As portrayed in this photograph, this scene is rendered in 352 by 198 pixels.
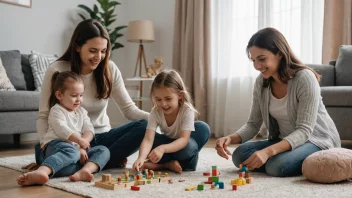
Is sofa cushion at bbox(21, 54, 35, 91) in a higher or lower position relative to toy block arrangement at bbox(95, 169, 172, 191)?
higher

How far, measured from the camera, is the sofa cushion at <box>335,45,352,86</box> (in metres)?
3.41

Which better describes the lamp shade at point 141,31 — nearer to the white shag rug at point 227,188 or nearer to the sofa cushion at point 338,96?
the sofa cushion at point 338,96

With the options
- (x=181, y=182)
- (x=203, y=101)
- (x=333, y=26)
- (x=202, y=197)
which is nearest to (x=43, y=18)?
(x=203, y=101)

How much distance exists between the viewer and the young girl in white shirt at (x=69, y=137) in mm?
1840

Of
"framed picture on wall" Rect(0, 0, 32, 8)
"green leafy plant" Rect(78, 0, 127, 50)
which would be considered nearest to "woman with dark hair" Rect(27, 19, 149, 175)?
"framed picture on wall" Rect(0, 0, 32, 8)

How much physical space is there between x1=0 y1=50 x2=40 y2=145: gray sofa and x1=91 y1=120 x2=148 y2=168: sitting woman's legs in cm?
121

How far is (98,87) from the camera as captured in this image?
2.21 metres

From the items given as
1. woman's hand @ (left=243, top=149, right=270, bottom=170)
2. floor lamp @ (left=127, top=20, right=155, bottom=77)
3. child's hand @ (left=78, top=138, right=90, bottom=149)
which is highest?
floor lamp @ (left=127, top=20, right=155, bottom=77)

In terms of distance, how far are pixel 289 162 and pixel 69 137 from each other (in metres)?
0.99

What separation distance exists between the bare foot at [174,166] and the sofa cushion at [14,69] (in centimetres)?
207

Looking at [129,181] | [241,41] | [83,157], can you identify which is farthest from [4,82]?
[241,41]

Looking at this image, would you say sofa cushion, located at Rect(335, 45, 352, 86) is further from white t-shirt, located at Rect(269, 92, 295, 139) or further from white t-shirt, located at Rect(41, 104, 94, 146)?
white t-shirt, located at Rect(41, 104, 94, 146)

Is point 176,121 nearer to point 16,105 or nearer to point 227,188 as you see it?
point 227,188

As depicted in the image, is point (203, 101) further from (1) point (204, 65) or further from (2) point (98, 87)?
(2) point (98, 87)
